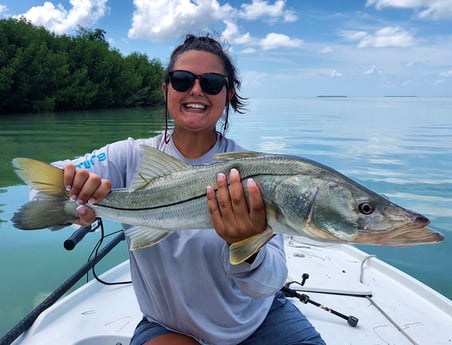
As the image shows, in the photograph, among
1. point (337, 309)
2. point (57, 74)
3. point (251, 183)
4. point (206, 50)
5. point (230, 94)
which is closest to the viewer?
point (251, 183)

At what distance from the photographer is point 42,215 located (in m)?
2.12

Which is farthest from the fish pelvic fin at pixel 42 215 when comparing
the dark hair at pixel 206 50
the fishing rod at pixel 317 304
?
the fishing rod at pixel 317 304

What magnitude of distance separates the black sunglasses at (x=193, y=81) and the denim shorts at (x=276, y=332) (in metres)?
1.40

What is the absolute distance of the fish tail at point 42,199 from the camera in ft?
6.83

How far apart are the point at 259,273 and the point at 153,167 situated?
791 millimetres

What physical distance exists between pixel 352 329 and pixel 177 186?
79.0 inches

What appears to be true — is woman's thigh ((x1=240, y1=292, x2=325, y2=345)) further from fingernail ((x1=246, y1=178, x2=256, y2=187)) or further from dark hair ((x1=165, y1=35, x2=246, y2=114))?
dark hair ((x1=165, y1=35, x2=246, y2=114))

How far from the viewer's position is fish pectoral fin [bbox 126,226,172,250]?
2154 millimetres

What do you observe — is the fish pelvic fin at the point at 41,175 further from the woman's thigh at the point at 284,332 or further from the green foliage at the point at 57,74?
the green foliage at the point at 57,74

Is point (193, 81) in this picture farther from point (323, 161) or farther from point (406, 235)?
point (323, 161)

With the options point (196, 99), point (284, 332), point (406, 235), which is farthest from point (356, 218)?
point (196, 99)

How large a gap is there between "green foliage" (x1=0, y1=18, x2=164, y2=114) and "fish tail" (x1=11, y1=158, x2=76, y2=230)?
1252 inches

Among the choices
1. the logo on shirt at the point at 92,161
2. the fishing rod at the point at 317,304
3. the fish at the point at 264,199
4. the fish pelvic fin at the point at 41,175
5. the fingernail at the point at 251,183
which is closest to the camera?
the fish at the point at 264,199

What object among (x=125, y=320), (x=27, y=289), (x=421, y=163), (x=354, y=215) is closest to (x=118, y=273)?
(x=125, y=320)
